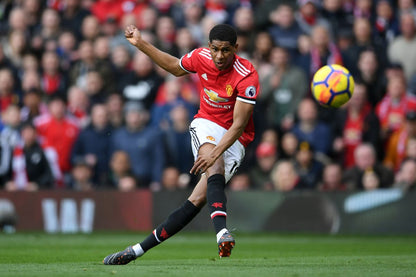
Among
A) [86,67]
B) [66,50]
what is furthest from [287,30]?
[66,50]

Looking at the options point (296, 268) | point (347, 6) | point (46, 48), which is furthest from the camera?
point (46, 48)

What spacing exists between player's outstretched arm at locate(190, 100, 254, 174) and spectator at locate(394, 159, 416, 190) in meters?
6.17

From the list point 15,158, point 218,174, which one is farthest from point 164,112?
point 218,174

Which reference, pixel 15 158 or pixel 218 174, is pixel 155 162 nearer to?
pixel 15 158

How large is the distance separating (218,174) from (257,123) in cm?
672

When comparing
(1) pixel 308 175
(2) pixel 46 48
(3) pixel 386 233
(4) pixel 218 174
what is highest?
(2) pixel 46 48

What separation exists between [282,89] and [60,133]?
421cm

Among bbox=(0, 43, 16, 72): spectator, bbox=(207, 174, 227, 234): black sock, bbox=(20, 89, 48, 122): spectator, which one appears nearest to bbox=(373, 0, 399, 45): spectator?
bbox=(20, 89, 48, 122): spectator

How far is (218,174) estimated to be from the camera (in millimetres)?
7488

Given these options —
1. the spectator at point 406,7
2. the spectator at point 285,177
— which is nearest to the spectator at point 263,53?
the spectator at point 285,177

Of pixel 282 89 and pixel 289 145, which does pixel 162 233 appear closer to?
pixel 289 145

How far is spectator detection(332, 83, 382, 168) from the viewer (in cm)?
1343

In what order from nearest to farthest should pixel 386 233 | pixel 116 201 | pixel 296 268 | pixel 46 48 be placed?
pixel 296 268 < pixel 386 233 < pixel 116 201 < pixel 46 48

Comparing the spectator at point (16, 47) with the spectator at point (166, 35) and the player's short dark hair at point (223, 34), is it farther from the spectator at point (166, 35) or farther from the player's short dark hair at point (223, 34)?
the player's short dark hair at point (223, 34)
